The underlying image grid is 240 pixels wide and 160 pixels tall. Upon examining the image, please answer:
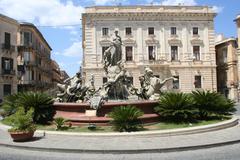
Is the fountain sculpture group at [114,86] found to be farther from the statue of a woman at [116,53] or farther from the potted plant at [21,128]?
the potted plant at [21,128]

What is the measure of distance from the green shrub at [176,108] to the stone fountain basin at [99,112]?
0.42 metres

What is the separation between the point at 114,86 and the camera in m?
17.0

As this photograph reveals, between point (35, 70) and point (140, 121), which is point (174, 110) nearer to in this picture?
point (140, 121)

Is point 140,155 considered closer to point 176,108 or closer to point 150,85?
point 176,108

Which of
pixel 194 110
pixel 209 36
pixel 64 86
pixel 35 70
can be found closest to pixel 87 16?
pixel 209 36

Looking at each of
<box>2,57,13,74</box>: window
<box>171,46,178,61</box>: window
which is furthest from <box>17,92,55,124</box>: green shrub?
<box>171,46,178,61</box>: window

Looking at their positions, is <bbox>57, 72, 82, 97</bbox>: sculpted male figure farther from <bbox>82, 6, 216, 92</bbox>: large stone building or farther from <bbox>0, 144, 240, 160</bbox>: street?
<bbox>82, 6, 216, 92</bbox>: large stone building

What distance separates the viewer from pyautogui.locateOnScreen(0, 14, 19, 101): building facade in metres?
42.7

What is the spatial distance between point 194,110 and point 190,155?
16.5ft

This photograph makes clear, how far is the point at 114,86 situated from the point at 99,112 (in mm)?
2990

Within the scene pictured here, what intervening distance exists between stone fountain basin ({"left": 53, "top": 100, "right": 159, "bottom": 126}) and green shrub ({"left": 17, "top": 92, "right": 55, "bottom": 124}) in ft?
1.11

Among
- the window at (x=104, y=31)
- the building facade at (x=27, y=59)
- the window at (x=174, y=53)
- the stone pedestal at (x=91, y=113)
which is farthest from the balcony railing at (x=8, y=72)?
the stone pedestal at (x=91, y=113)

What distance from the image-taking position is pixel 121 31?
43344 millimetres

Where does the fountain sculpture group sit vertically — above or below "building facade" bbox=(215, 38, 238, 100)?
below
